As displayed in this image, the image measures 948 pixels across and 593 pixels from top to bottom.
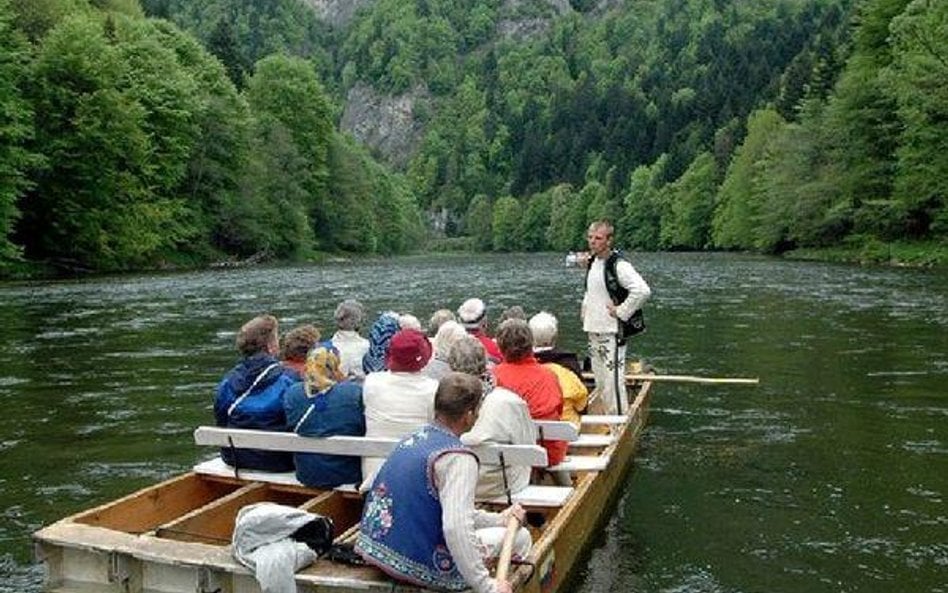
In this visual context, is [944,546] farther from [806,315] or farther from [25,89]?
[25,89]

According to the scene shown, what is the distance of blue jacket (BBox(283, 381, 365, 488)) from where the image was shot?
805cm

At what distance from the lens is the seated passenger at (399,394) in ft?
24.4

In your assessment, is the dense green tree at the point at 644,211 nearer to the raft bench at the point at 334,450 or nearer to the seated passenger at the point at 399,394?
the raft bench at the point at 334,450

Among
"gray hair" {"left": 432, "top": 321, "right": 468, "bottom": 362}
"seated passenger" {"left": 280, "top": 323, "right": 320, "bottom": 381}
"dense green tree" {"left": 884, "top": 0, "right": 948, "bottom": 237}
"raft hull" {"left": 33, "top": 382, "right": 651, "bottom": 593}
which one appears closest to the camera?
"raft hull" {"left": 33, "top": 382, "right": 651, "bottom": 593}

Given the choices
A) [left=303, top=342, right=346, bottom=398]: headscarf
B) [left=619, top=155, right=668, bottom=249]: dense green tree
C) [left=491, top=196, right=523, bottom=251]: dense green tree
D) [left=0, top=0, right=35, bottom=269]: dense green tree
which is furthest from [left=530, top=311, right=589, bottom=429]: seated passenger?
[left=491, top=196, right=523, bottom=251]: dense green tree

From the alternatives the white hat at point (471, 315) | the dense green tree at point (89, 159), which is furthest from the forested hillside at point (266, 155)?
the white hat at point (471, 315)

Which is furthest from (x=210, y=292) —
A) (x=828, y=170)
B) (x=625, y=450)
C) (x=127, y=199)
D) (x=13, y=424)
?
(x=828, y=170)

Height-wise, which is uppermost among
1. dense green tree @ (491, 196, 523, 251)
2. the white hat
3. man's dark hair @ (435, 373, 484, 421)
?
man's dark hair @ (435, 373, 484, 421)

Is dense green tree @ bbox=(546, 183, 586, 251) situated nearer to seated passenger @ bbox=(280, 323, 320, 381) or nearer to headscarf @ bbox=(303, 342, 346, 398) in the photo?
seated passenger @ bbox=(280, 323, 320, 381)

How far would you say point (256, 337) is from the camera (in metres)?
8.40

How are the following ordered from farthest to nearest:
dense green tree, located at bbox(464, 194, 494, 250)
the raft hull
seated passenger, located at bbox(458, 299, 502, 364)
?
1. dense green tree, located at bbox(464, 194, 494, 250)
2. seated passenger, located at bbox(458, 299, 502, 364)
3. the raft hull

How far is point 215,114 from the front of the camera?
6400cm

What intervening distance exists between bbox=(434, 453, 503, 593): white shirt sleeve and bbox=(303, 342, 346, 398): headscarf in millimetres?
2687

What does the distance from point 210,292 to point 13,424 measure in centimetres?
2339
